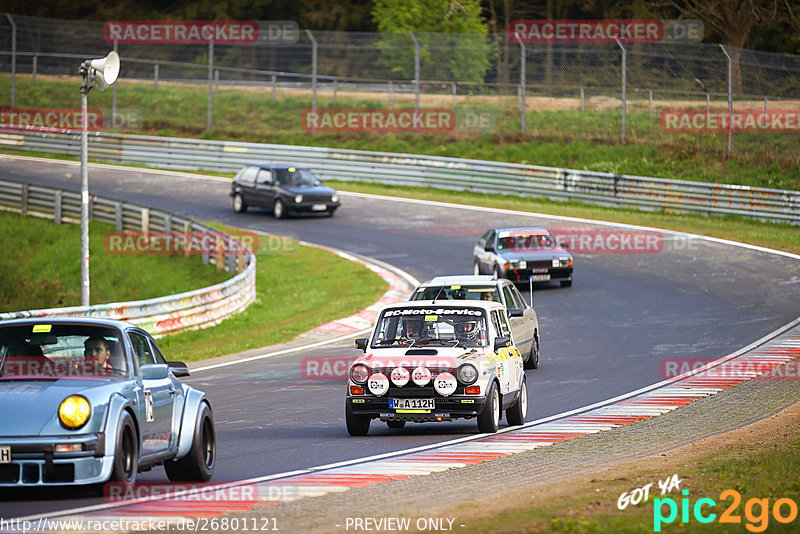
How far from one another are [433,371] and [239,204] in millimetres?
27012

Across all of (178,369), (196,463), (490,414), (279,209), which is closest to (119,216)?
(279,209)

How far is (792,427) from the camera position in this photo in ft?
39.1

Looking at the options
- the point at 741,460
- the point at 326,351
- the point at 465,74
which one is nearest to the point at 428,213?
the point at 465,74

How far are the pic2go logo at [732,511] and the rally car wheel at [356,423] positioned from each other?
16.8 feet

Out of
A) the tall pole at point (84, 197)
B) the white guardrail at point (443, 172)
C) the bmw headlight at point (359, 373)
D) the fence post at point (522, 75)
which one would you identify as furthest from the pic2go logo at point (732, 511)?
the fence post at point (522, 75)

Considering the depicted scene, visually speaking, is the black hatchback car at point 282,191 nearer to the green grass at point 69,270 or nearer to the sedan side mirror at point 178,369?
the green grass at point 69,270

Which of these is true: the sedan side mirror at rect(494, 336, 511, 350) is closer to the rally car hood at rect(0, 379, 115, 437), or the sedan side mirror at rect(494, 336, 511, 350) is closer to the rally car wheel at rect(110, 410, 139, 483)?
the rally car wheel at rect(110, 410, 139, 483)

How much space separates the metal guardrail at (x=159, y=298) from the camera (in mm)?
21234

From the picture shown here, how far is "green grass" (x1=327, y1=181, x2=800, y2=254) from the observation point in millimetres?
32375

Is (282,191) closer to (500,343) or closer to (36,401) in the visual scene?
(500,343)

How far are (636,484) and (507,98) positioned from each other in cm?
3569

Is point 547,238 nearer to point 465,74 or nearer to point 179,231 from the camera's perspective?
point 179,231

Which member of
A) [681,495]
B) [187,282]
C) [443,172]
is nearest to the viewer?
[681,495]

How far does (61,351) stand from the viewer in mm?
9391
